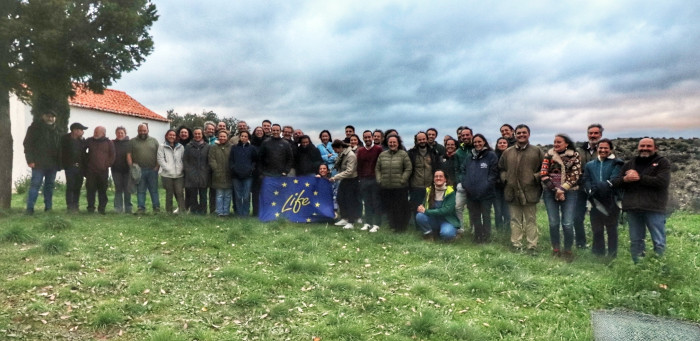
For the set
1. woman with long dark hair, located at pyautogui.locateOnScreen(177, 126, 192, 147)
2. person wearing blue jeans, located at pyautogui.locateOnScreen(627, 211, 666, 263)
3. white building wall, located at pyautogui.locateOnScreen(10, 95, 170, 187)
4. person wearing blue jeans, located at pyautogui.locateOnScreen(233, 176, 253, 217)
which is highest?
white building wall, located at pyautogui.locateOnScreen(10, 95, 170, 187)

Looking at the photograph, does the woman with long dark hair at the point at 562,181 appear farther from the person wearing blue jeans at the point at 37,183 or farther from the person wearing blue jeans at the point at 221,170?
the person wearing blue jeans at the point at 37,183

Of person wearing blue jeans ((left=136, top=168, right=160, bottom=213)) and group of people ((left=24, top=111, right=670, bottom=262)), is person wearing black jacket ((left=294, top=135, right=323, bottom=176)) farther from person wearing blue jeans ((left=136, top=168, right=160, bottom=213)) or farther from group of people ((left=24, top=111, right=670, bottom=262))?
person wearing blue jeans ((left=136, top=168, right=160, bottom=213))

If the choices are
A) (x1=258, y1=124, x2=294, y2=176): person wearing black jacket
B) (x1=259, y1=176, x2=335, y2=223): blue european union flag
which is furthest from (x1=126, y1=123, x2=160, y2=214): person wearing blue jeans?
(x1=259, y1=176, x2=335, y2=223): blue european union flag

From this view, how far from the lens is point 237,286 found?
21.3 feet

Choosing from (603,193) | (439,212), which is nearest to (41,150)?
(439,212)

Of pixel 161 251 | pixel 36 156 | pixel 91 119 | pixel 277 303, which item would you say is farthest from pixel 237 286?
pixel 91 119

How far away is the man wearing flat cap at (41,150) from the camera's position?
1114 cm

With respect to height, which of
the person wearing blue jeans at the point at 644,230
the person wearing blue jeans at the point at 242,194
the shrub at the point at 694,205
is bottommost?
the shrub at the point at 694,205

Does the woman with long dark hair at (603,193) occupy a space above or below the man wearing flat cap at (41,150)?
below

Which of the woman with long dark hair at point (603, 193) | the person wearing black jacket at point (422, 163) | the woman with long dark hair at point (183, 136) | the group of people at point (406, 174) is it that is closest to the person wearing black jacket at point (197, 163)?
the group of people at point (406, 174)

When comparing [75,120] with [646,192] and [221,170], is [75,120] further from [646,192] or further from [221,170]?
[646,192]

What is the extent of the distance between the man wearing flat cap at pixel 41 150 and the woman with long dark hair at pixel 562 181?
10.5 meters

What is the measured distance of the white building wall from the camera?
2259 cm

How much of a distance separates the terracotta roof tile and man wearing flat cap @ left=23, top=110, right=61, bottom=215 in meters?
17.8
